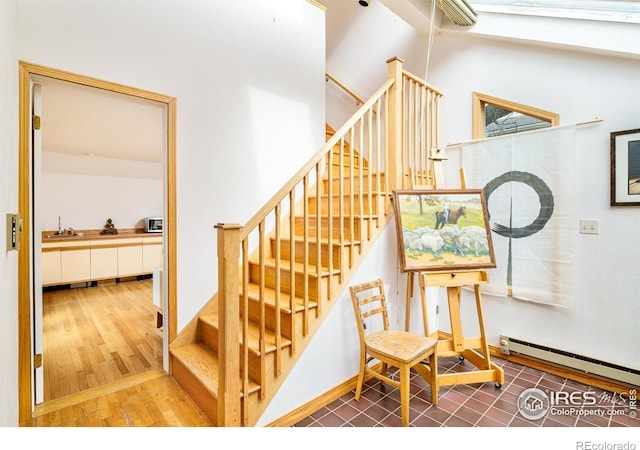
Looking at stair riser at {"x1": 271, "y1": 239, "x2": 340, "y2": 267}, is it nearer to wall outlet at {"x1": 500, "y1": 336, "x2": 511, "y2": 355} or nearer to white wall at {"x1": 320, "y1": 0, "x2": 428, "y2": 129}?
wall outlet at {"x1": 500, "y1": 336, "x2": 511, "y2": 355}

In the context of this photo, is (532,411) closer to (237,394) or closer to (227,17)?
(237,394)

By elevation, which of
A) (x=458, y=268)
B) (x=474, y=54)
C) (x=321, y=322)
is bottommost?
(x=321, y=322)

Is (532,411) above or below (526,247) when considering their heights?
below

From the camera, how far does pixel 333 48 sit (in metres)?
4.53

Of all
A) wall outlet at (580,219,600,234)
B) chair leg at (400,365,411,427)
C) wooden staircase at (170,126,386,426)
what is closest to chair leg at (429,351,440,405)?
chair leg at (400,365,411,427)

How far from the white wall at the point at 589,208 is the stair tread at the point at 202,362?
8.15 feet

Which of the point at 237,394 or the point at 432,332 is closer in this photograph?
the point at 237,394

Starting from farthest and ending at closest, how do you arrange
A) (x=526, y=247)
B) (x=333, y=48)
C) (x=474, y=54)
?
1. (x=333, y=48)
2. (x=474, y=54)
3. (x=526, y=247)

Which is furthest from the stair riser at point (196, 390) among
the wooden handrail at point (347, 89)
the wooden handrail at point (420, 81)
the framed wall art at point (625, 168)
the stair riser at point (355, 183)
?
the wooden handrail at point (347, 89)

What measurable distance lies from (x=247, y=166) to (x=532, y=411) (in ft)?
9.33

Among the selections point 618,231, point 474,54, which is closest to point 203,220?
point 474,54

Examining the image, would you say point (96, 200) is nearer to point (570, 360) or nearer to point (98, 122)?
point (98, 122)

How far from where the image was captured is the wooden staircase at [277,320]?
182 centimetres

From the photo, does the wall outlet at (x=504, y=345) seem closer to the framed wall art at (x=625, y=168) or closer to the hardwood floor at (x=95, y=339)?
the framed wall art at (x=625, y=168)
